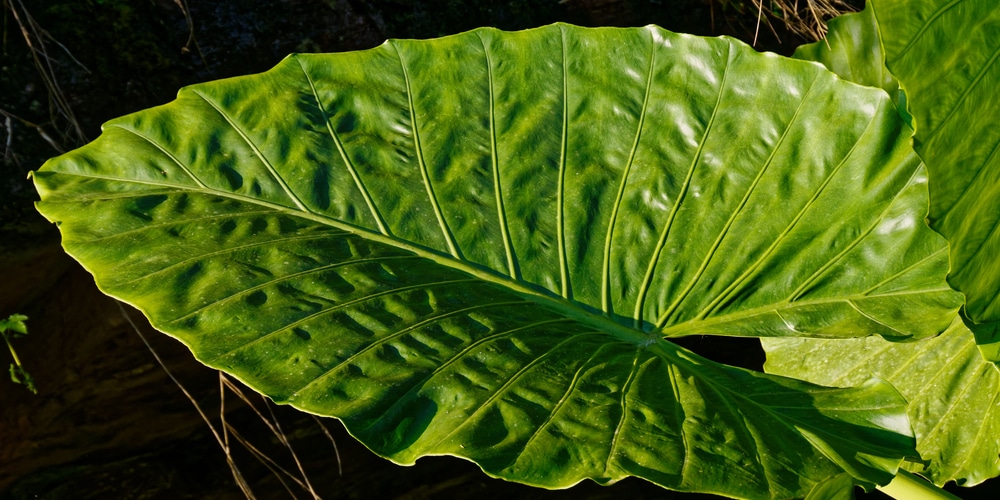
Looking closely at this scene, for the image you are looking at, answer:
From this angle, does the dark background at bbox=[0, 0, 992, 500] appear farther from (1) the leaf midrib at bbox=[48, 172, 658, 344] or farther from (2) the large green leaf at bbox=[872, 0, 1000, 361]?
(2) the large green leaf at bbox=[872, 0, 1000, 361]

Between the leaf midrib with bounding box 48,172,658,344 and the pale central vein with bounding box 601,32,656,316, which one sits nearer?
the leaf midrib with bounding box 48,172,658,344

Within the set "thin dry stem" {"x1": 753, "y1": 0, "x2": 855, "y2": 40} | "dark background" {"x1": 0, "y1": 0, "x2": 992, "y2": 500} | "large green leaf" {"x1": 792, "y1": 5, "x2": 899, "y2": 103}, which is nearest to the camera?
"large green leaf" {"x1": 792, "y1": 5, "x2": 899, "y2": 103}

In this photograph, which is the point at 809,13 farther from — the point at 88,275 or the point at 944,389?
the point at 88,275

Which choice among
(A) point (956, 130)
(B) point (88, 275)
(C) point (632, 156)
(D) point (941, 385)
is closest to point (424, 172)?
(C) point (632, 156)

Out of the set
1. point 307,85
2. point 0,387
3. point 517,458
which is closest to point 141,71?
point 0,387

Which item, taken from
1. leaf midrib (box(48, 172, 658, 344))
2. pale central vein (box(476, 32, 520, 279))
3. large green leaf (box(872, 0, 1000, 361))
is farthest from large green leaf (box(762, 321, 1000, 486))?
large green leaf (box(872, 0, 1000, 361))
